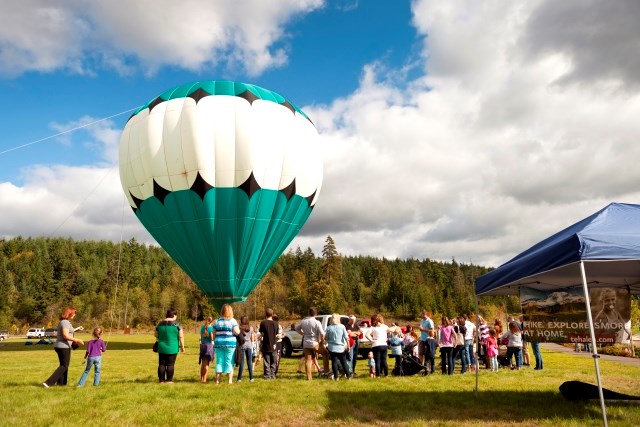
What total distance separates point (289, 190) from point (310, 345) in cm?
831

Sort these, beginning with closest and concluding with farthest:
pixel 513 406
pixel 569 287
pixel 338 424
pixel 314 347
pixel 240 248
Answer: pixel 338 424 → pixel 513 406 → pixel 569 287 → pixel 314 347 → pixel 240 248

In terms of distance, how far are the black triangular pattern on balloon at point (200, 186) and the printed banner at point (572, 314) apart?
11.4m

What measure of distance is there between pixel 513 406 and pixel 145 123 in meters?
16.0

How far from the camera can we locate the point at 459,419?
22.2 ft

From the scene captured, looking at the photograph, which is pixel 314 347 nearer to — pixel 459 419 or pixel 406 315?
pixel 459 419

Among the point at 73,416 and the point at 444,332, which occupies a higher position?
the point at 444,332

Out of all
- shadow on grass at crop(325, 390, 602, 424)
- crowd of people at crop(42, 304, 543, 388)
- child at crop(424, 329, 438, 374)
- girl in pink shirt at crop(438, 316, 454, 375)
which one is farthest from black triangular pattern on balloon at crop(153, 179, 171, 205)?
shadow on grass at crop(325, 390, 602, 424)

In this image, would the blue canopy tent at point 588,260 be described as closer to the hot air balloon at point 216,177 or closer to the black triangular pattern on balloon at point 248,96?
the hot air balloon at point 216,177

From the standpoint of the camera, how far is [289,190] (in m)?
18.2

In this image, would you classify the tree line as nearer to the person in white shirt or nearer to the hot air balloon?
the hot air balloon

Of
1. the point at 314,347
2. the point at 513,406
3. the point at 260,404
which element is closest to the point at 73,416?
the point at 260,404

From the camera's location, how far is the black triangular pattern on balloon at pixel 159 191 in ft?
56.2

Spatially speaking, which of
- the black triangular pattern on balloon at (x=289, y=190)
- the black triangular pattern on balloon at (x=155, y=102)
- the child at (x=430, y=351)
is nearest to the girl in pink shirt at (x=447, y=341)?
the child at (x=430, y=351)

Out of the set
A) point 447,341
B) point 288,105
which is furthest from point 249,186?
point 447,341
